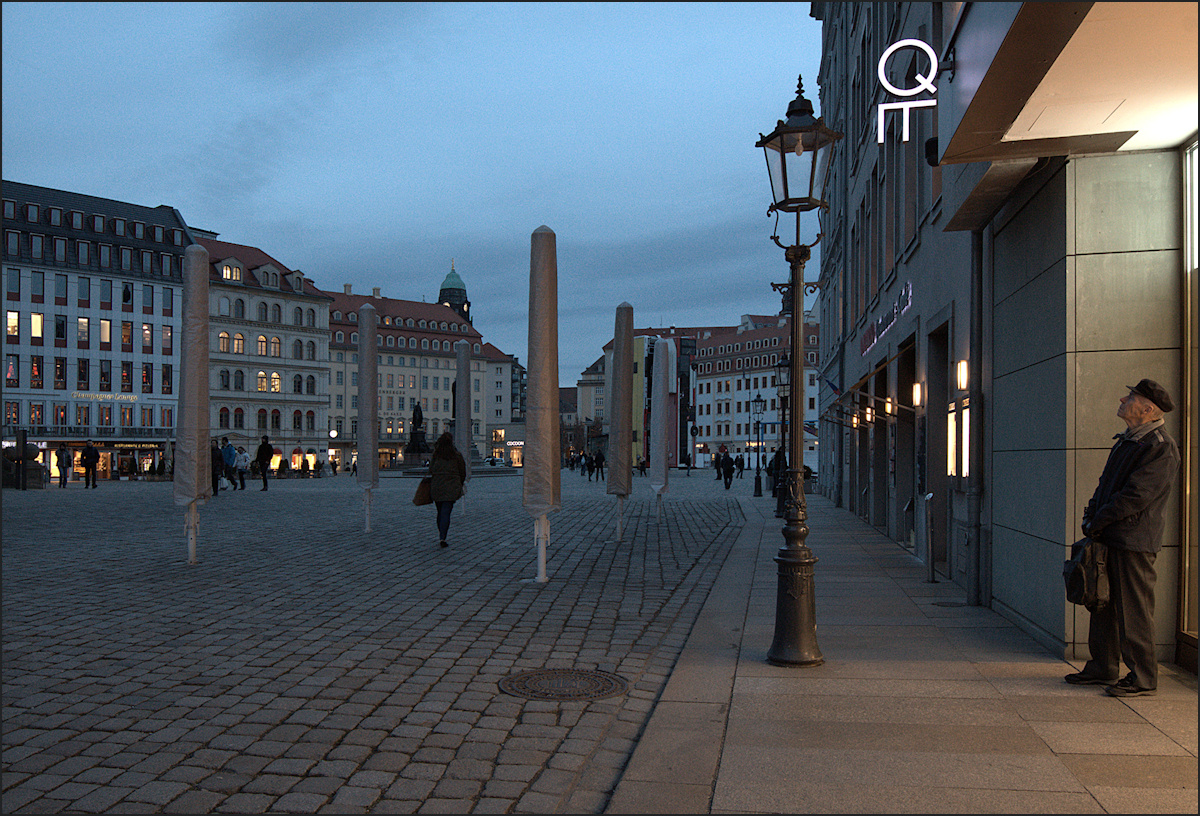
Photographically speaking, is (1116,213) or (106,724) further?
(1116,213)

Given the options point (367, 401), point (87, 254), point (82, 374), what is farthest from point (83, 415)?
point (367, 401)

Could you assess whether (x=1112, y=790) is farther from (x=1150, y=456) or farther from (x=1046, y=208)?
(x=1046, y=208)

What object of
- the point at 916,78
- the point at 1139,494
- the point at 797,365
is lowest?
the point at 1139,494

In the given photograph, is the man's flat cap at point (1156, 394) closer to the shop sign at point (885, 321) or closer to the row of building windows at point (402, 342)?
the shop sign at point (885, 321)

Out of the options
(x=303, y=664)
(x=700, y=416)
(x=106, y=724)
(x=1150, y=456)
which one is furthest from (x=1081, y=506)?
(x=700, y=416)

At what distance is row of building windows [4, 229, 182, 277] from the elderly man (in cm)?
7643

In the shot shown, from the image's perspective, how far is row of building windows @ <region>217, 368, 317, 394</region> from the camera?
301 feet

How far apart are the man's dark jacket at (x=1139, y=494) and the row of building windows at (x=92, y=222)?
76.4m

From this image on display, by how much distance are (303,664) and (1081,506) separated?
18.2 feet

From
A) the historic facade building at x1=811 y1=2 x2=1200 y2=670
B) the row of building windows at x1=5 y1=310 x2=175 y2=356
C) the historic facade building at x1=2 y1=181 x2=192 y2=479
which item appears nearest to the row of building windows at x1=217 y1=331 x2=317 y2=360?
the historic facade building at x1=2 y1=181 x2=192 y2=479

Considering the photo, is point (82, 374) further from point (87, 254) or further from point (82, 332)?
Answer: point (87, 254)

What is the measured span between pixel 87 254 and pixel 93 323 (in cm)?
517

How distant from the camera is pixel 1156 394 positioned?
19.5ft

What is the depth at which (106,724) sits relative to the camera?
5.50m
